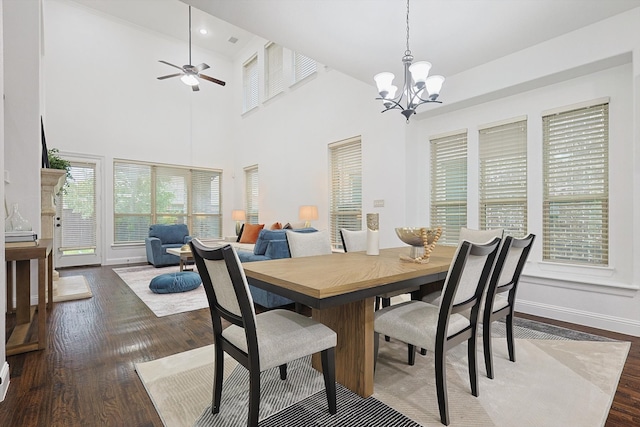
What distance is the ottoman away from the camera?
13.1ft

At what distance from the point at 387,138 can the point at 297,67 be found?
3096mm

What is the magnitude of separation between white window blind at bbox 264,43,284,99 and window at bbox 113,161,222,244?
2604 mm

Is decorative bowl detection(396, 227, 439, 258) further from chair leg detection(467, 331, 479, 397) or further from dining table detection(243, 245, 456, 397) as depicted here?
chair leg detection(467, 331, 479, 397)

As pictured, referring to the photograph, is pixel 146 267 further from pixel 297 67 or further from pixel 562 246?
pixel 562 246

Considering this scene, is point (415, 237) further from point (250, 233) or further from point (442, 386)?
point (250, 233)

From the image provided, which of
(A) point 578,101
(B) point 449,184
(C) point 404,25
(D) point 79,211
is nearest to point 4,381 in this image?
(C) point 404,25

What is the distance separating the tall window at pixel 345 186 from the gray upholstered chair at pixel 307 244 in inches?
104

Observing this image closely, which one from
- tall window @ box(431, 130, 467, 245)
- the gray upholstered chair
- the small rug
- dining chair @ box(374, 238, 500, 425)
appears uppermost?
tall window @ box(431, 130, 467, 245)

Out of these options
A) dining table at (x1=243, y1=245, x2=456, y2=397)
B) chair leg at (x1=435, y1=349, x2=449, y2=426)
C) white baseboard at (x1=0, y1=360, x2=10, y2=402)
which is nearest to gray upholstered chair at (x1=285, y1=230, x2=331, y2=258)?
dining table at (x1=243, y1=245, x2=456, y2=397)

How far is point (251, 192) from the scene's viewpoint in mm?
7926

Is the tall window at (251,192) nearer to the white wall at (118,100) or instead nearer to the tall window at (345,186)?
the white wall at (118,100)

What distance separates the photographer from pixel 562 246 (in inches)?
123

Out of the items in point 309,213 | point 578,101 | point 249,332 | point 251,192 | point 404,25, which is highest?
point 404,25

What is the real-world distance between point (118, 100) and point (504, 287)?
7.89 meters
